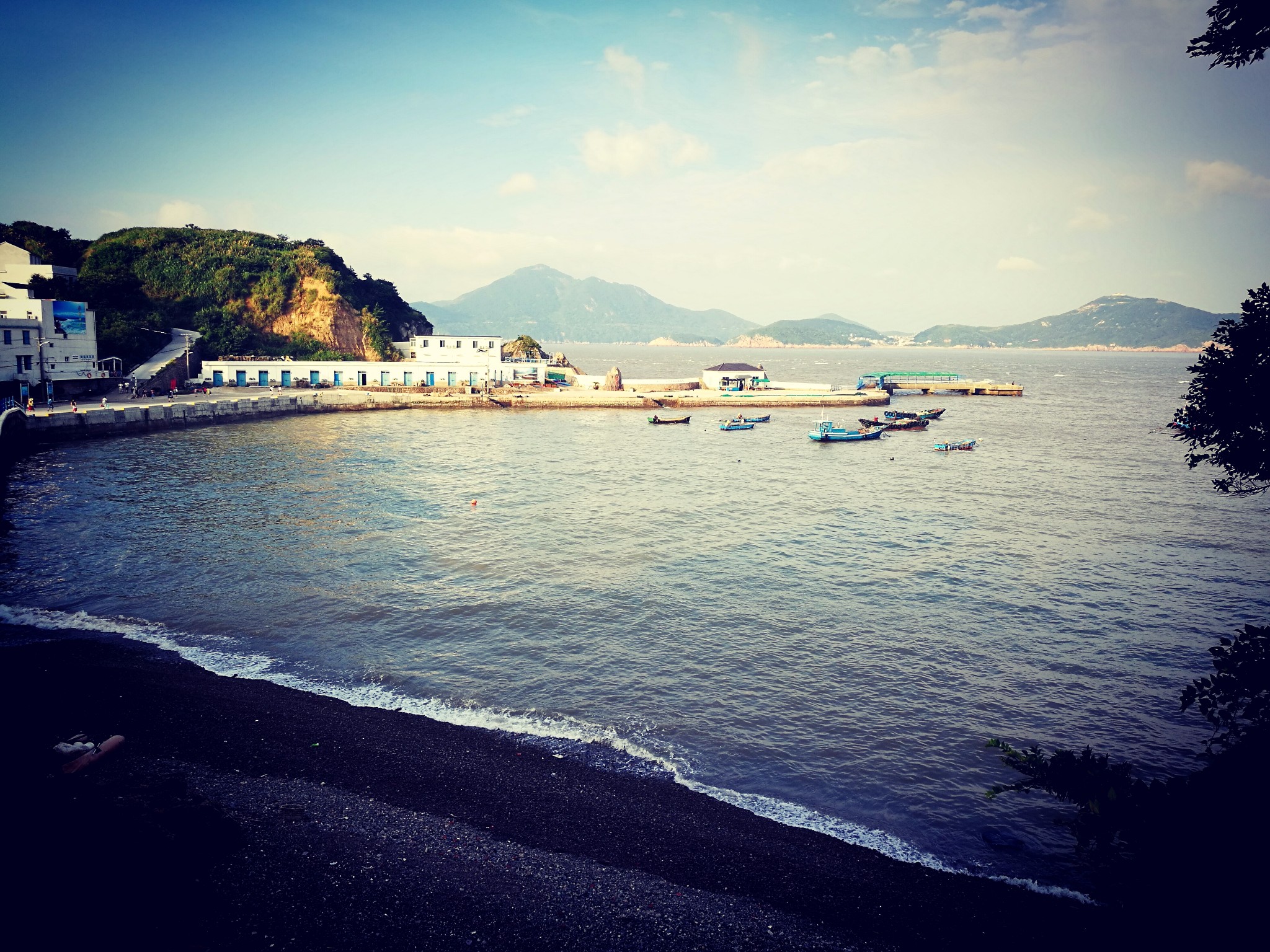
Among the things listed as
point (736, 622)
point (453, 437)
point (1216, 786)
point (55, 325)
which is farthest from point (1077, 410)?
point (55, 325)

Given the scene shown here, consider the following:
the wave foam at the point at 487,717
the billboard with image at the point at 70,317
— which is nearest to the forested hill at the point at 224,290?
the billboard with image at the point at 70,317

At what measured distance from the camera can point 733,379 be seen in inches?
4023

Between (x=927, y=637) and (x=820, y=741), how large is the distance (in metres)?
8.08

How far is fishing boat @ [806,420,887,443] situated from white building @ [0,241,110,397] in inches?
2677

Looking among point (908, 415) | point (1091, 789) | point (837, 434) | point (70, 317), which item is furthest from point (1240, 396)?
point (70, 317)

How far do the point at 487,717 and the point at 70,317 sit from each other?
2520 inches

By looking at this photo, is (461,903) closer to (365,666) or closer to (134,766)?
(134,766)

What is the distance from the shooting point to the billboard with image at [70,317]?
56.6 meters

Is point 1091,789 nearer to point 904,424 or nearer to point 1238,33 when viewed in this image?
point 1238,33

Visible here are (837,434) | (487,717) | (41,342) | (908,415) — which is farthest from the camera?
(908,415)

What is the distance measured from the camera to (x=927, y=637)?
22781 millimetres

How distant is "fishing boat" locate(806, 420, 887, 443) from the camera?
217 feet

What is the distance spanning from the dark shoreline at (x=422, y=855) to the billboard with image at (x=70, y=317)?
55.8m

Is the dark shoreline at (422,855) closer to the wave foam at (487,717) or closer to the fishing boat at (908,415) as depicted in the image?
the wave foam at (487,717)
